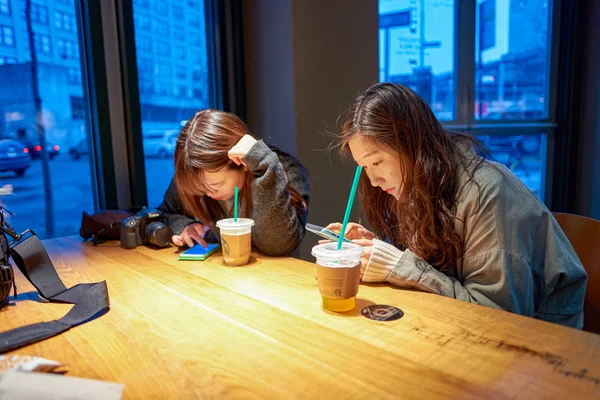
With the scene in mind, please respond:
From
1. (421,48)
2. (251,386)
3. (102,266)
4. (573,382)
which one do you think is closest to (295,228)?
(102,266)

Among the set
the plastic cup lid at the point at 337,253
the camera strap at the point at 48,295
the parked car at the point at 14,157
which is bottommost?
the camera strap at the point at 48,295

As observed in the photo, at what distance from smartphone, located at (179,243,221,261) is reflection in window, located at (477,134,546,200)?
106 inches

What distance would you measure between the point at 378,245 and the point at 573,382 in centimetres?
51

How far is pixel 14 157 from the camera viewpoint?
1.94m

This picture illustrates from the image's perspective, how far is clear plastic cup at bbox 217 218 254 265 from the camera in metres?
1.31

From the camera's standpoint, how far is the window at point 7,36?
73.4 inches

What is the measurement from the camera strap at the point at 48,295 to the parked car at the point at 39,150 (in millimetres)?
1022

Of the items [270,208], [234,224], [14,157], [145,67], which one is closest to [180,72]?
[145,67]

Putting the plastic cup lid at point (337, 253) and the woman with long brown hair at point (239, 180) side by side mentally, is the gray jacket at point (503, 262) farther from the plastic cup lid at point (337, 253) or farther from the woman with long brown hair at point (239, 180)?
the woman with long brown hair at point (239, 180)

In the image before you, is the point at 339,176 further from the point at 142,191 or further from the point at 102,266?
the point at 102,266

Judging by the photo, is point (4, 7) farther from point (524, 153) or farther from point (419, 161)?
point (524, 153)

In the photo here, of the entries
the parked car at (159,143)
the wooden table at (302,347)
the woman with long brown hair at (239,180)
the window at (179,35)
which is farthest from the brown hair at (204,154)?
the window at (179,35)

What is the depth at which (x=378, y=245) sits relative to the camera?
1106mm

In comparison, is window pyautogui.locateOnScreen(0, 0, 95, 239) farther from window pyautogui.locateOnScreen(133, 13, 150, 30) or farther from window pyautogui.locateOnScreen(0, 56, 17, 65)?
window pyautogui.locateOnScreen(133, 13, 150, 30)
